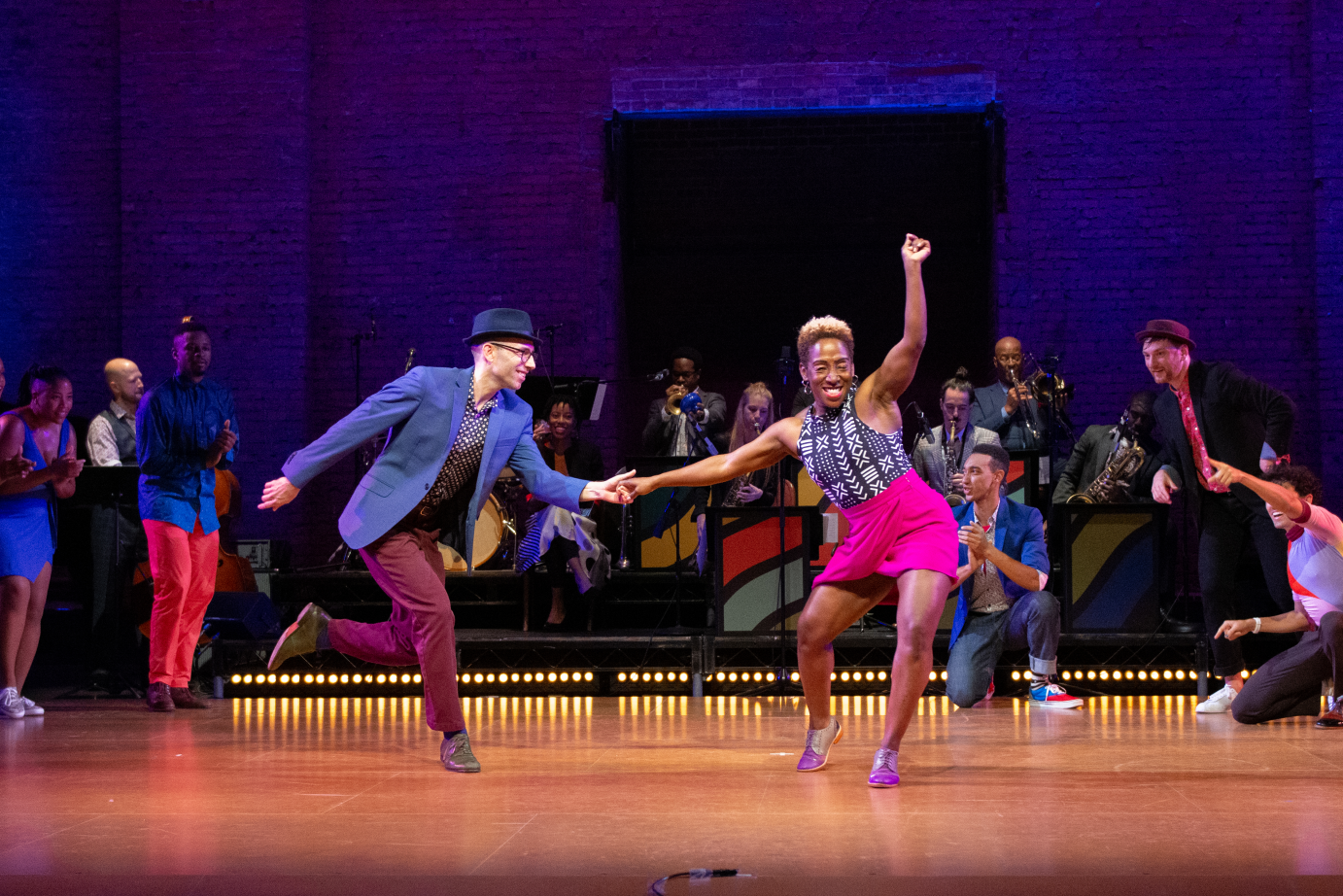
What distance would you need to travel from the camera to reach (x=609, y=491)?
506cm

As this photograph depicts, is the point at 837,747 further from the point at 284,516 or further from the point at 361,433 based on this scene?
the point at 284,516

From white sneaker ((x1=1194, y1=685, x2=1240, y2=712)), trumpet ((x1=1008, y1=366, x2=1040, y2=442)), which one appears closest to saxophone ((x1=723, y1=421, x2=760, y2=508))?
trumpet ((x1=1008, y1=366, x2=1040, y2=442))

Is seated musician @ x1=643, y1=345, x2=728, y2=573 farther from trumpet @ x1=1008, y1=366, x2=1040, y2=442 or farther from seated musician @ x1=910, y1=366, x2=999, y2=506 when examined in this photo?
trumpet @ x1=1008, y1=366, x2=1040, y2=442

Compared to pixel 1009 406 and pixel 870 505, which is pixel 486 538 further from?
pixel 870 505

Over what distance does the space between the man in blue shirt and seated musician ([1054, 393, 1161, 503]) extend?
4.93 metres

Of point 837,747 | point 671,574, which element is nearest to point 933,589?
point 837,747

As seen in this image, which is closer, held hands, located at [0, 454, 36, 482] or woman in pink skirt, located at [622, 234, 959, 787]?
woman in pink skirt, located at [622, 234, 959, 787]

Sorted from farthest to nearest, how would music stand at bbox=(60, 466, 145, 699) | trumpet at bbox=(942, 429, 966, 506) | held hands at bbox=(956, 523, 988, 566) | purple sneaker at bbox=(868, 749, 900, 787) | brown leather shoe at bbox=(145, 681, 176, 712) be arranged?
trumpet at bbox=(942, 429, 966, 506) < music stand at bbox=(60, 466, 145, 699) < brown leather shoe at bbox=(145, 681, 176, 712) < held hands at bbox=(956, 523, 988, 566) < purple sneaker at bbox=(868, 749, 900, 787)

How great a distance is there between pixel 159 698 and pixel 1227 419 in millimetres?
5757

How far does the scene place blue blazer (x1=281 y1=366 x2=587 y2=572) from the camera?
5047 mm

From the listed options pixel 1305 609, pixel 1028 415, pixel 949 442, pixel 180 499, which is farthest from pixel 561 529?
pixel 1305 609

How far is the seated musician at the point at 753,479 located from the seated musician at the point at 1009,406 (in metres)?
1.38

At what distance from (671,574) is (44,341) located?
5.79 meters

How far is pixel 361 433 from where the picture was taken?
5074 mm
